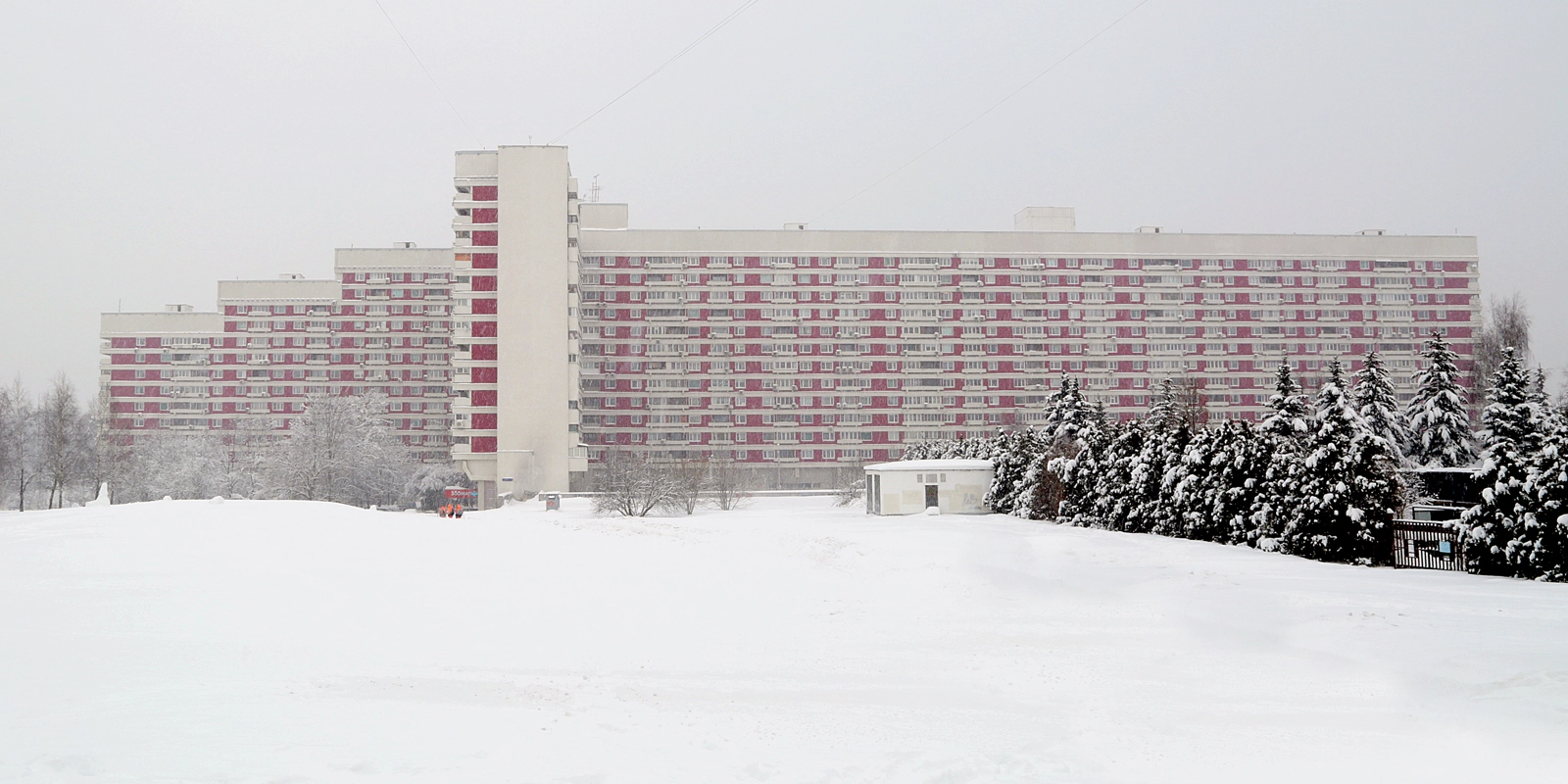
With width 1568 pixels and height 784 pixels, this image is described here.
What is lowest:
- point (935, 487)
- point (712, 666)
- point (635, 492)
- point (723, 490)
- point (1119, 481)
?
point (723, 490)

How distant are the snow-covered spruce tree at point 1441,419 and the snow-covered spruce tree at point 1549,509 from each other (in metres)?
31.8

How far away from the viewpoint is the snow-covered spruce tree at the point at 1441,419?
46531mm

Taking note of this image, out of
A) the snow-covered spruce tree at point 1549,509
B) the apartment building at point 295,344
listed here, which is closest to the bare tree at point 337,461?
the apartment building at point 295,344

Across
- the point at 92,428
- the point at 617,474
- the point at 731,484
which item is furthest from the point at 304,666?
the point at 92,428

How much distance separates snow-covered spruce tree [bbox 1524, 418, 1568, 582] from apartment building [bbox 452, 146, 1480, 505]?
240 feet

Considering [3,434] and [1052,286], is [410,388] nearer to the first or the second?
[3,434]

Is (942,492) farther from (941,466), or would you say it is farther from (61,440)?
(61,440)

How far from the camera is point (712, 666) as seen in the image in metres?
12.4

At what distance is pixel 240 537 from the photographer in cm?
1873

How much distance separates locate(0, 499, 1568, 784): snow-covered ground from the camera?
8398 millimetres

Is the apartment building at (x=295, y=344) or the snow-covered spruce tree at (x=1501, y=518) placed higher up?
the apartment building at (x=295, y=344)

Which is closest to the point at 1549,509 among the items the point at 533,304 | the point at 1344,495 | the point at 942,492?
the point at 1344,495

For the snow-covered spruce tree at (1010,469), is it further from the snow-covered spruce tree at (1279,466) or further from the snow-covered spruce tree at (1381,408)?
the snow-covered spruce tree at (1279,466)

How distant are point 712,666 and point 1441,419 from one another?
155 feet
